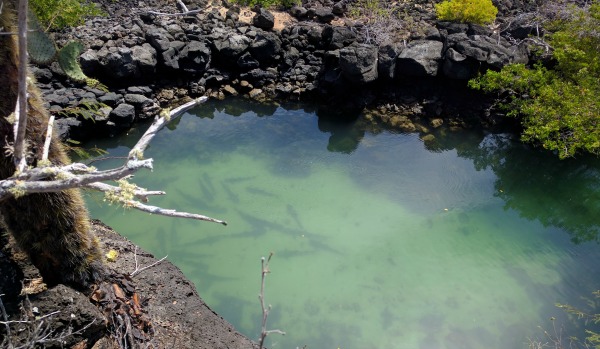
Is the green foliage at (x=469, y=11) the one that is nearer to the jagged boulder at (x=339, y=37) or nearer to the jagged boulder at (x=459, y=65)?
the jagged boulder at (x=459, y=65)

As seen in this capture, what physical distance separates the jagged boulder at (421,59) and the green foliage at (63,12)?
22.5 feet

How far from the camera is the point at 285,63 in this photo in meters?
10.9

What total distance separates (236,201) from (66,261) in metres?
3.89

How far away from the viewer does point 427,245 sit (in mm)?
7074

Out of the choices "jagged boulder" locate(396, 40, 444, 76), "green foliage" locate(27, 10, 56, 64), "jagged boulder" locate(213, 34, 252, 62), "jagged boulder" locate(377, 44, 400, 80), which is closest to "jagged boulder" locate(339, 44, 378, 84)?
"jagged boulder" locate(377, 44, 400, 80)

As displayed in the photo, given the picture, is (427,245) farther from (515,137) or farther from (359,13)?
(359,13)

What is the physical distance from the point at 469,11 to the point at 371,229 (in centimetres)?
657

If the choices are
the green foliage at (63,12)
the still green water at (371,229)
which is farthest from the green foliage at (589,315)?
the green foliage at (63,12)

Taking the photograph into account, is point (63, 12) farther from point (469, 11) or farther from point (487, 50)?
point (469, 11)

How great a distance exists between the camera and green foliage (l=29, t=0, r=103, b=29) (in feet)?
30.0

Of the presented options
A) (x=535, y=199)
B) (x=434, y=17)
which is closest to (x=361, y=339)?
(x=535, y=199)

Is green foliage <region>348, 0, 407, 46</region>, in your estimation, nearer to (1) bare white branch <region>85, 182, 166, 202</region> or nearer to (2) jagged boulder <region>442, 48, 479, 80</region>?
(2) jagged boulder <region>442, 48, 479, 80</region>

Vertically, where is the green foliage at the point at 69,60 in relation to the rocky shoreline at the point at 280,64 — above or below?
above

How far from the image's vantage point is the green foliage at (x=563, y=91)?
26.8 ft
